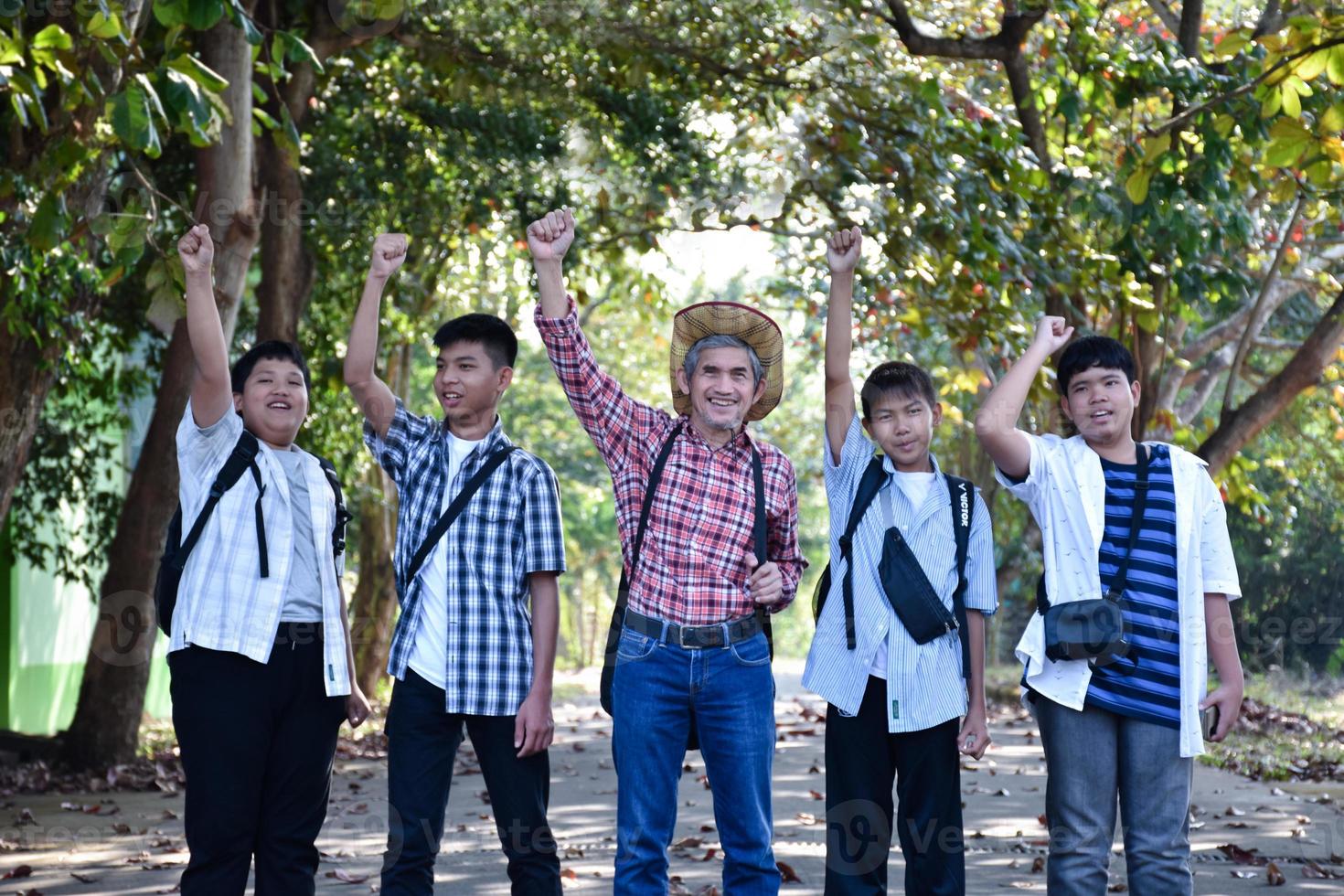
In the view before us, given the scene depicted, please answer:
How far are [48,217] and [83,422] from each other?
298 inches

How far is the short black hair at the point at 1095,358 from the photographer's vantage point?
4.62 metres

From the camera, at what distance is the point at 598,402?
465 cm

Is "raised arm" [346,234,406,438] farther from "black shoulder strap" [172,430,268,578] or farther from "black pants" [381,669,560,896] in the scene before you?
"black pants" [381,669,560,896]

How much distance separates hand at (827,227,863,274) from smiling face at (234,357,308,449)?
166 centimetres

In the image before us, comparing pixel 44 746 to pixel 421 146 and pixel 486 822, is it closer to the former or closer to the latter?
pixel 486 822

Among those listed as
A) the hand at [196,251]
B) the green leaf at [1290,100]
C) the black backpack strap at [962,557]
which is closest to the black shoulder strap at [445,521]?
the hand at [196,251]

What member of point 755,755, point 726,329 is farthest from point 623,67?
point 755,755

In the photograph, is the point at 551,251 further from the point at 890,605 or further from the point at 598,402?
the point at 890,605

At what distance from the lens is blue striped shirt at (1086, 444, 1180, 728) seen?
4375 mm

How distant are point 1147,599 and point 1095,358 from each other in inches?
29.2

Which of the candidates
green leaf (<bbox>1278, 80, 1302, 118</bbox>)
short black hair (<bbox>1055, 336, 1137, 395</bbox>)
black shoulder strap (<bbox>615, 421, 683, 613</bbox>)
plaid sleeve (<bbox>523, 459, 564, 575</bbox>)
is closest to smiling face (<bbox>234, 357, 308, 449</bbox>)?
plaid sleeve (<bbox>523, 459, 564, 575</bbox>)

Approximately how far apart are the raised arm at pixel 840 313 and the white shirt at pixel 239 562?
163 cm

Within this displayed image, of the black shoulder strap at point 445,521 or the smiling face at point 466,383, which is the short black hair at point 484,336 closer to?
the smiling face at point 466,383

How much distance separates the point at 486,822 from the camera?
8258 mm
